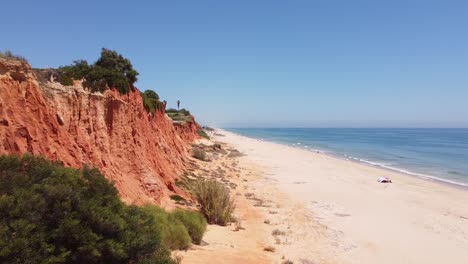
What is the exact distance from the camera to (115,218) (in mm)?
7004

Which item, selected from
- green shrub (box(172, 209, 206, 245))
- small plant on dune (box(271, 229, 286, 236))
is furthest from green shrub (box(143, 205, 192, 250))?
small plant on dune (box(271, 229, 286, 236))

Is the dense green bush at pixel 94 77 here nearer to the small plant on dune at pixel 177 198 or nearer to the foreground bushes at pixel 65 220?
the small plant on dune at pixel 177 198

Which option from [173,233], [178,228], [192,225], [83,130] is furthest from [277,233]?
[83,130]

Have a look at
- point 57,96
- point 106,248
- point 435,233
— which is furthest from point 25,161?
point 435,233

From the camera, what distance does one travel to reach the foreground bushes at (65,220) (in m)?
5.70

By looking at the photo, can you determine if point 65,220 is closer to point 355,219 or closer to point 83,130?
point 83,130

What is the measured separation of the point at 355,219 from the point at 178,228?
11.8 m

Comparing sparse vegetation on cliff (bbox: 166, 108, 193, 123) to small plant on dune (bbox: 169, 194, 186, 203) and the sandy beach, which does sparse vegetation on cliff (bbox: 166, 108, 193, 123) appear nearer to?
the sandy beach

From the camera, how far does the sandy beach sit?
13992mm

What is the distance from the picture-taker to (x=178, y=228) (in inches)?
439

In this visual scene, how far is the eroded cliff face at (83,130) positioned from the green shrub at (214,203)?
1.86 m

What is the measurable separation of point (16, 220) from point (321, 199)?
69.4ft

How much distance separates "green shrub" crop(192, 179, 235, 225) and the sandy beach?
122 cm

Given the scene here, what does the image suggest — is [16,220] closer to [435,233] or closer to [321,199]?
[435,233]
